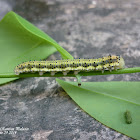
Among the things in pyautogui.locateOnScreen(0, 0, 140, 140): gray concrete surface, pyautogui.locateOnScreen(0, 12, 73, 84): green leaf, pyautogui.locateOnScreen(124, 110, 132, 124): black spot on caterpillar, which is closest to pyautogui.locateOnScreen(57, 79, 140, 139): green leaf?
pyautogui.locateOnScreen(124, 110, 132, 124): black spot on caterpillar

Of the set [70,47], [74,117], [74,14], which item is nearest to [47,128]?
[74,117]

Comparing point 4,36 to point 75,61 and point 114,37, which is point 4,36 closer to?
point 75,61

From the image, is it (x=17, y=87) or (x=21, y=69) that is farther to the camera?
(x=17, y=87)

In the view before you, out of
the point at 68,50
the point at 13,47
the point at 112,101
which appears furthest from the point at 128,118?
the point at 68,50

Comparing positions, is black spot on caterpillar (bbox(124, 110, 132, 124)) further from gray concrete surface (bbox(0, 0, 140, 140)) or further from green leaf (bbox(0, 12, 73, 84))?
green leaf (bbox(0, 12, 73, 84))

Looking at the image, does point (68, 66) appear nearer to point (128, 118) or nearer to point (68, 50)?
point (128, 118)

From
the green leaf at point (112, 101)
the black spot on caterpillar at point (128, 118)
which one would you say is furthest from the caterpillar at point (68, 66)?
the black spot on caterpillar at point (128, 118)

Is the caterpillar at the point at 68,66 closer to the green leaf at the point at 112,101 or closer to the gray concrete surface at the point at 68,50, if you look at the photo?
the green leaf at the point at 112,101

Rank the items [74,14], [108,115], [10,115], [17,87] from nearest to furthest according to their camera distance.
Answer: [108,115], [10,115], [17,87], [74,14]
